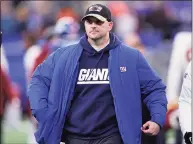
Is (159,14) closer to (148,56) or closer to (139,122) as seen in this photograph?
(148,56)

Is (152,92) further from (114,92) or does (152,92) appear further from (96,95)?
(96,95)

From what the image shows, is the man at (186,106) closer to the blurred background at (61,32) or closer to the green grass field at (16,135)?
the blurred background at (61,32)

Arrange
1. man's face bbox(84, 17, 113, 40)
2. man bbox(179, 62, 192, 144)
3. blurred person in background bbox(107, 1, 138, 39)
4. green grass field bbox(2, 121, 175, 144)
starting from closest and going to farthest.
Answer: man bbox(179, 62, 192, 144), man's face bbox(84, 17, 113, 40), green grass field bbox(2, 121, 175, 144), blurred person in background bbox(107, 1, 138, 39)

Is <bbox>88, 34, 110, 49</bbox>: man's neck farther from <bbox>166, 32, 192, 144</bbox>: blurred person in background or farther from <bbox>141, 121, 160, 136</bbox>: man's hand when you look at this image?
<bbox>166, 32, 192, 144</bbox>: blurred person in background

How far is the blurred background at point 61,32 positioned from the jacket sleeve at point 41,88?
413 cm

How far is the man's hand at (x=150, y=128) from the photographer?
8984 millimetres

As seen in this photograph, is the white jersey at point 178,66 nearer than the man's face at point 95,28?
No

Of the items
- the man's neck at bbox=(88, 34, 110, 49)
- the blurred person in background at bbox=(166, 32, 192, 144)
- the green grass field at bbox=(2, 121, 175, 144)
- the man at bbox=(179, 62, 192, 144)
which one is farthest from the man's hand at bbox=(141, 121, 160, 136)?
the green grass field at bbox=(2, 121, 175, 144)

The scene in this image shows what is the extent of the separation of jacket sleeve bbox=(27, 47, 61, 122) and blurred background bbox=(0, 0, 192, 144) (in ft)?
13.6

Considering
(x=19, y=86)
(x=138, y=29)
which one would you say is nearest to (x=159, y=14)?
(x=138, y=29)

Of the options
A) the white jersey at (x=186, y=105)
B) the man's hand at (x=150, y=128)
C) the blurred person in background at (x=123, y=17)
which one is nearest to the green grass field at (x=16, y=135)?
the blurred person in background at (x=123, y=17)

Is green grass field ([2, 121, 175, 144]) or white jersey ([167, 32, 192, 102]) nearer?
white jersey ([167, 32, 192, 102])

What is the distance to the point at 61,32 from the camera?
45.6ft

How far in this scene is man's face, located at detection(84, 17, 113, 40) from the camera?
9195 mm
